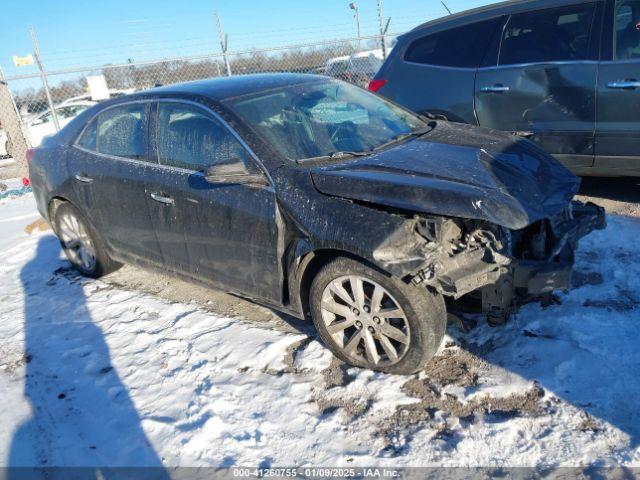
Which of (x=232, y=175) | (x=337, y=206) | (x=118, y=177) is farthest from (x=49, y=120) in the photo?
(x=337, y=206)

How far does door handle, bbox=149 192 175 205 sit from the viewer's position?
146 inches

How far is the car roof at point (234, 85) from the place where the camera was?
370cm

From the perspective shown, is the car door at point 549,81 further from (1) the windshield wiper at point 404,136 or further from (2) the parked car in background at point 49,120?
(2) the parked car in background at point 49,120

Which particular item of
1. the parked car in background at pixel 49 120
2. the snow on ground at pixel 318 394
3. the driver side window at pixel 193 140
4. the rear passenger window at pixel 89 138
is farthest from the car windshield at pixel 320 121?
the parked car in background at pixel 49 120

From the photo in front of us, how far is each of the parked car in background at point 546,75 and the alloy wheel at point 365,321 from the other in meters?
2.54

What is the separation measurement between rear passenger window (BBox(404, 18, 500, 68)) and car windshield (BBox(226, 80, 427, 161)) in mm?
1614

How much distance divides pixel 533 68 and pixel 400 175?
2.73 meters

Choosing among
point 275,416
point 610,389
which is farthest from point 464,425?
point 275,416

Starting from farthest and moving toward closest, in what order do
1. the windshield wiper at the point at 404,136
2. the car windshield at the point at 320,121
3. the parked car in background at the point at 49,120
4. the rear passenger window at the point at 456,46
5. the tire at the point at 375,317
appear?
the parked car in background at the point at 49,120
the rear passenger window at the point at 456,46
the windshield wiper at the point at 404,136
the car windshield at the point at 320,121
the tire at the point at 375,317

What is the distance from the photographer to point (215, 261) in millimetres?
3627

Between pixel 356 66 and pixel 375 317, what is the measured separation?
1044 centimetres

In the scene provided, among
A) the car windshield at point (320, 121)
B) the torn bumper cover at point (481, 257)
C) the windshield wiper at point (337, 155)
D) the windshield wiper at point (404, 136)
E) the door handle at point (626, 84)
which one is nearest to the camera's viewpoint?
the torn bumper cover at point (481, 257)

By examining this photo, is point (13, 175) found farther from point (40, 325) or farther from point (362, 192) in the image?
point (362, 192)

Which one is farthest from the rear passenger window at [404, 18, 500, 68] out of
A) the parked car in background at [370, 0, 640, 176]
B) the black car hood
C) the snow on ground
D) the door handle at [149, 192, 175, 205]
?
the door handle at [149, 192, 175, 205]
